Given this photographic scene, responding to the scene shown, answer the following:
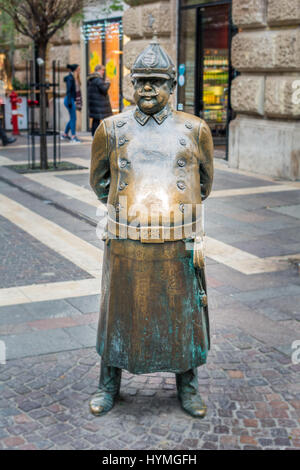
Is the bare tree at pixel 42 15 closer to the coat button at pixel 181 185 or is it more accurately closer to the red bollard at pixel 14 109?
the red bollard at pixel 14 109

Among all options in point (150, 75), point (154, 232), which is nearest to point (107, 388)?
point (154, 232)

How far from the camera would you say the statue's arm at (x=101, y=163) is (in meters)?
3.63

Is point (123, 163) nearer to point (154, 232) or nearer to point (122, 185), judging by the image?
point (122, 185)

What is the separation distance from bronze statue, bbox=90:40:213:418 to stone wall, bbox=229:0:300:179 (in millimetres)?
7685

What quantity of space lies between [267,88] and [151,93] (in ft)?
27.5

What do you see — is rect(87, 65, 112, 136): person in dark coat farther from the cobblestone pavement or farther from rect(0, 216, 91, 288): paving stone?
the cobblestone pavement

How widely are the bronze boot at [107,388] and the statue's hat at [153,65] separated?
1.63 m

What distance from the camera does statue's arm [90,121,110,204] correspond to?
3635 millimetres

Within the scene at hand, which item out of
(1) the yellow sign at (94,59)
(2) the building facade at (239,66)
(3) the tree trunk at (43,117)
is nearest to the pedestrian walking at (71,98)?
(2) the building facade at (239,66)

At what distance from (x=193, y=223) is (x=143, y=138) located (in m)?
0.52

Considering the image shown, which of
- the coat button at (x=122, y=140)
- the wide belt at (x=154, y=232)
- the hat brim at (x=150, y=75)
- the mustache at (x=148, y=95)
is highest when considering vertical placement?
the hat brim at (x=150, y=75)
